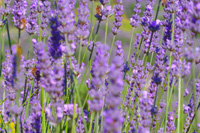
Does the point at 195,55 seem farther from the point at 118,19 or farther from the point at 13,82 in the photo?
the point at 118,19

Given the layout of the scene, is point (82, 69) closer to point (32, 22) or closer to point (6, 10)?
point (32, 22)

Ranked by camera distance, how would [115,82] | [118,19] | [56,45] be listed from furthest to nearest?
1. [118,19]
2. [56,45]
3. [115,82]

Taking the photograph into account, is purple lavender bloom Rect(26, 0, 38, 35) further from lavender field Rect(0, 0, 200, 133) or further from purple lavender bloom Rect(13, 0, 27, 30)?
purple lavender bloom Rect(13, 0, 27, 30)

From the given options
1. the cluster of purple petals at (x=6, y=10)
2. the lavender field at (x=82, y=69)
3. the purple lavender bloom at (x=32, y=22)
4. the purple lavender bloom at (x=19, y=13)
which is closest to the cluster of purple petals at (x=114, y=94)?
the lavender field at (x=82, y=69)

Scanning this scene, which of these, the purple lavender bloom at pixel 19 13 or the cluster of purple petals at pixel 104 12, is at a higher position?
the cluster of purple petals at pixel 104 12

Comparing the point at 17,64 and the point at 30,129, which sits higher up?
the point at 17,64

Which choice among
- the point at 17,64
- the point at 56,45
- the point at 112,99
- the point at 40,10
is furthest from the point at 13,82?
the point at 40,10

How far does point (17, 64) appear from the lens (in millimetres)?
950

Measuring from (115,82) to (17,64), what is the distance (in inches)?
16.5

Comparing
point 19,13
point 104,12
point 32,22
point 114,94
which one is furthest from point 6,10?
point 114,94

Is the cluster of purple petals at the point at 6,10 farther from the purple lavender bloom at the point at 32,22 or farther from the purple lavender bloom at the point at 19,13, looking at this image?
the purple lavender bloom at the point at 19,13

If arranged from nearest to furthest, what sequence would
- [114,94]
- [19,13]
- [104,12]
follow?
[114,94], [19,13], [104,12]

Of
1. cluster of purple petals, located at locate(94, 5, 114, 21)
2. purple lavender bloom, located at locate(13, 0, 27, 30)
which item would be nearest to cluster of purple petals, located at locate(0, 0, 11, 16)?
purple lavender bloom, located at locate(13, 0, 27, 30)

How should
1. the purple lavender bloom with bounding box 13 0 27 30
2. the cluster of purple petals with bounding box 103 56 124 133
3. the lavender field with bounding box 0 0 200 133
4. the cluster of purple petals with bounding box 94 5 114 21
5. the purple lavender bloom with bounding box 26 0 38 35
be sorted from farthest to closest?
the cluster of purple petals with bounding box 94 5 114 21, the purple lavender bloom with bounding box 26 0 38 35, the purple lavender bloom with bounding box 13 0 27 30, the lavender field with bounding box 0 0 200 133, the cluster of purple petals with bounding box 103 56 124 133
